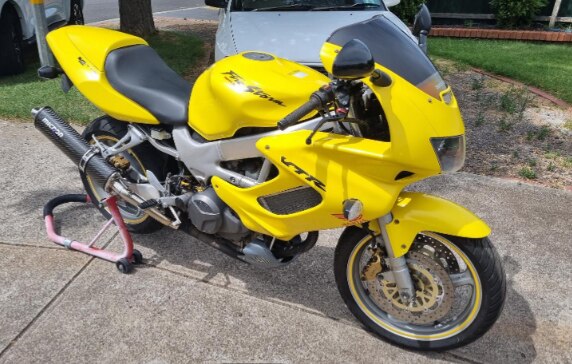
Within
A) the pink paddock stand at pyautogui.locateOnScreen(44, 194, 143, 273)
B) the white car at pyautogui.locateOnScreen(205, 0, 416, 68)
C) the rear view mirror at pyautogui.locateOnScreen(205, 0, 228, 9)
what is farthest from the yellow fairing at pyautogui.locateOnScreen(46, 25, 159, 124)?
the rear view mirror at pyautogui.locateOnScreen(205, 0, 228, 9)

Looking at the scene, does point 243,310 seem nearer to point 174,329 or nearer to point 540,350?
point 174,329

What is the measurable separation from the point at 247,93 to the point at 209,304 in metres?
1.21

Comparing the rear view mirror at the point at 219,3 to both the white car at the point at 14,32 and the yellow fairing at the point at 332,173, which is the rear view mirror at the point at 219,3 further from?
the yellow fairing at the point at 332,173

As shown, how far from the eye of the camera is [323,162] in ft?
7.42

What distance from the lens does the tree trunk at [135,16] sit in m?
8.38

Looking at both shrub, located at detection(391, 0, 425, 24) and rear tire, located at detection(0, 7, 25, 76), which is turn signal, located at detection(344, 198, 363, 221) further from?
shrub, located at detection(391, 0, 425, 24)

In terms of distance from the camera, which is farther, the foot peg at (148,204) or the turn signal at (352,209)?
the foot peg at (148,204)

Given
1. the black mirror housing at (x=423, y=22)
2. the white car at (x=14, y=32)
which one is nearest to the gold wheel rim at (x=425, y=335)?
the black mirror housing at (x=423, y=22)

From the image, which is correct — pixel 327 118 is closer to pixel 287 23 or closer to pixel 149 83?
pixel 149 83

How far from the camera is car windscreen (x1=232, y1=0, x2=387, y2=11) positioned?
5.30 metres

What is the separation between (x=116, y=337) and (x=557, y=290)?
2.48 meters

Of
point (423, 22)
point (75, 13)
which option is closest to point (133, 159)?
point (423, 22)

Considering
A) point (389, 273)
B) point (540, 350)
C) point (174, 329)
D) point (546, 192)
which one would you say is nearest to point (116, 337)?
point (174, 329)

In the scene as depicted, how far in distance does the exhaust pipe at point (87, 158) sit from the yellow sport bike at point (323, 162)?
0.03 ft
